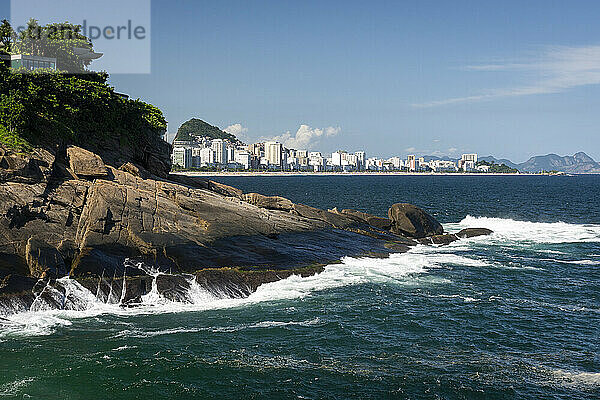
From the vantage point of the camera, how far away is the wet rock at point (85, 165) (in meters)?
41.2

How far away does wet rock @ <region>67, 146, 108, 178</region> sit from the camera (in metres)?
41.2

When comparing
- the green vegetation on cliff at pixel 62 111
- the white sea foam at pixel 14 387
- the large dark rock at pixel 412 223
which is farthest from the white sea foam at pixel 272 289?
the green vegetation on cliff at pixel 62 111

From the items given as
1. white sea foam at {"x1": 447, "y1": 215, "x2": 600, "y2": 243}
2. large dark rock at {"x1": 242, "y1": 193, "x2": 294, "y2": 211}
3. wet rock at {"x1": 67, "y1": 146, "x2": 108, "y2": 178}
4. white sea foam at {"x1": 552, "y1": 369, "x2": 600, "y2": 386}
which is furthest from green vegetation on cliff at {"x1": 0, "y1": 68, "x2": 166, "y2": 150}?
white sea foam at {"x1": 447, "y1": 215, "x2": 600, "y2": 243}

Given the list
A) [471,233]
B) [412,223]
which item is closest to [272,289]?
[412,223]

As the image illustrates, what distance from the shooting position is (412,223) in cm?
6119

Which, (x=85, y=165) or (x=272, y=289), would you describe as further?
(x=85, y=165)

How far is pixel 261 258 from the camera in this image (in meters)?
41.4

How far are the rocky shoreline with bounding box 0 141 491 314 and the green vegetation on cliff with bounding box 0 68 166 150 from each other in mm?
1905

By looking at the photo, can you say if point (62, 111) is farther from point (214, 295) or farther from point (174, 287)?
point (214, 295)

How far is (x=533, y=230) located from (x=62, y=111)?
193 feet

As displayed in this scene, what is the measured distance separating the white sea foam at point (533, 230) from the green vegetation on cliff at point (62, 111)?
4234cm

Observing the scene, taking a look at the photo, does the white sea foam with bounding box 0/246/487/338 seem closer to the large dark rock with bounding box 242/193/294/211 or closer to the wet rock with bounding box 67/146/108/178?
the wet rock with bounding box 67/146/108/178

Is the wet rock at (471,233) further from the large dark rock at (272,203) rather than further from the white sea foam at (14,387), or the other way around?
the white sea foam at (14,387)

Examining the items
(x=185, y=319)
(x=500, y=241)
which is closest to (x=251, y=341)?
(x=185, y=319)
